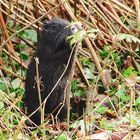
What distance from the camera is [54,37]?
6875 mm

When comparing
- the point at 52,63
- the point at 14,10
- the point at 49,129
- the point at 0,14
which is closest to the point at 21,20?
the point at 14,10

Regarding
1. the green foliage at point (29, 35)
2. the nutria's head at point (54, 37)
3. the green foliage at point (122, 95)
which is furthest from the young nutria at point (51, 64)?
the green foliage at point (29, 35)

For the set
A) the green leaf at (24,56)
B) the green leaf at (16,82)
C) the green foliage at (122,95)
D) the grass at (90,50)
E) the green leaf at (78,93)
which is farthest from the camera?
the green leaf at (24,56)

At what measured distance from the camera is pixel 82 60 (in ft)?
27.5

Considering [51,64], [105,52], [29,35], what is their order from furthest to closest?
[29,35], [105,52], [51,64]

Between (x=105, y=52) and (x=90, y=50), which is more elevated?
(x=90, y=50)

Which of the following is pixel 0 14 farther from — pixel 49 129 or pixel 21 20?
pixel 49 129

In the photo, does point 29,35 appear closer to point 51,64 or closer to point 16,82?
point 16,82

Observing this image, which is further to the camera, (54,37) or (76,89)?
(76,89)

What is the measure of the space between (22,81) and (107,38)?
1.37m

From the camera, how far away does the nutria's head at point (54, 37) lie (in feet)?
22.2

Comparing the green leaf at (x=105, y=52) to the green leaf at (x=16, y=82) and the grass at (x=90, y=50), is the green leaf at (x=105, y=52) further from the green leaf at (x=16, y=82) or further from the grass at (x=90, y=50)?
the green leaf at (x=16, y=82)

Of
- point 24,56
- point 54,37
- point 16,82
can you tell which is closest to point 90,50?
point 54,37

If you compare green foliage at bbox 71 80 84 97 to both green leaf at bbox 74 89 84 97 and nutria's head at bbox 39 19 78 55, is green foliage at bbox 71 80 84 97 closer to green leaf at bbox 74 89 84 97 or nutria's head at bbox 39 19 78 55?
green leaf at bbox 74 89 84 97
